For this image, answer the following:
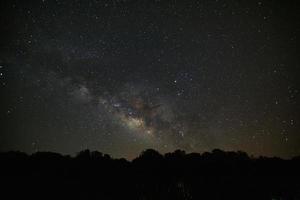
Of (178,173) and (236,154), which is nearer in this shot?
(178,173)

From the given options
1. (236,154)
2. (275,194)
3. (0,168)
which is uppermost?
(236,154)

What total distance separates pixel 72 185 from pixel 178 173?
504 inches

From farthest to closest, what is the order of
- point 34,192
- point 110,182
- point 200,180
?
point 200,180
point 110,182
point 34,192

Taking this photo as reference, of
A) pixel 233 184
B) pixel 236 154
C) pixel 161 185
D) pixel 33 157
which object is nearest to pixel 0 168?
pixel 33 157

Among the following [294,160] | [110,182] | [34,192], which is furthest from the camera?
[294,160]

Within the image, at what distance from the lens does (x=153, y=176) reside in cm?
4106

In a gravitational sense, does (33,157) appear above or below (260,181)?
above

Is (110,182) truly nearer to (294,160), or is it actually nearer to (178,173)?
(178,173)

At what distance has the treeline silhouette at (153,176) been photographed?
36406mm

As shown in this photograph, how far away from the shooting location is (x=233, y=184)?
40312mm

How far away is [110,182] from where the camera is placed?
38625 mm

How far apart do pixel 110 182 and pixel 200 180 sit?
1069cm

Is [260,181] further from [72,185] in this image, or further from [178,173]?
[72,185]

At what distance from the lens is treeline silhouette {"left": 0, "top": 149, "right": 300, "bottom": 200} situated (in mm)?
36406
